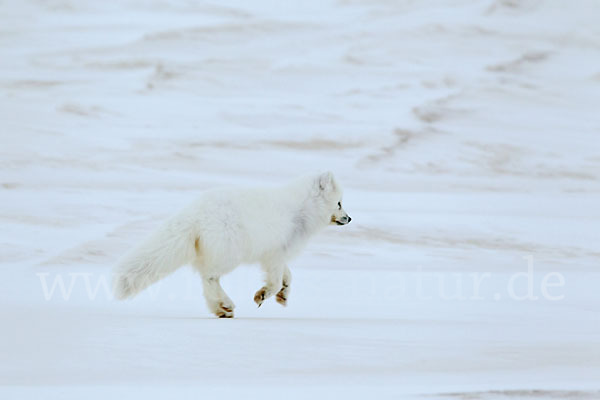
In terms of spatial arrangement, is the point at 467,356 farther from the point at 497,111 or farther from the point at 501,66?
the point at 501,66

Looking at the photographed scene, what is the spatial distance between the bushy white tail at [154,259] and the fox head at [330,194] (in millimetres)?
1176

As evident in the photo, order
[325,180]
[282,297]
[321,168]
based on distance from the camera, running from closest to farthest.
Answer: [282,297], [325,180], [321,168]

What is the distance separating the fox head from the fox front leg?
59 cm

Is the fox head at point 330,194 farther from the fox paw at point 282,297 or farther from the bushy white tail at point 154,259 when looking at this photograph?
the bushy white tail at point 154,259

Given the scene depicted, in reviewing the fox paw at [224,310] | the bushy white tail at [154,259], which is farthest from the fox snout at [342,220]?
the bushy white tail at [154,259]

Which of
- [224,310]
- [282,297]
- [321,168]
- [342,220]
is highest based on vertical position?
[321,168]

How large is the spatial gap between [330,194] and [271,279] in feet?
2.56

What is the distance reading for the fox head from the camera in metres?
6.67

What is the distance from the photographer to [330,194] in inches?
264

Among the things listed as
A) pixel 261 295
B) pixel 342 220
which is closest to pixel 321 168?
pixel 342 220

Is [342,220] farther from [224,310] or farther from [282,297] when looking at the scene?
[224,310]

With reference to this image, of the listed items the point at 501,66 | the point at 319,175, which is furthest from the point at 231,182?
the point at 501,66

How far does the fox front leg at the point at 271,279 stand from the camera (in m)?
6.25

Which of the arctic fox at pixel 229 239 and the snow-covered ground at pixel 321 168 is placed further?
the arctic fox at pixel 229 239
